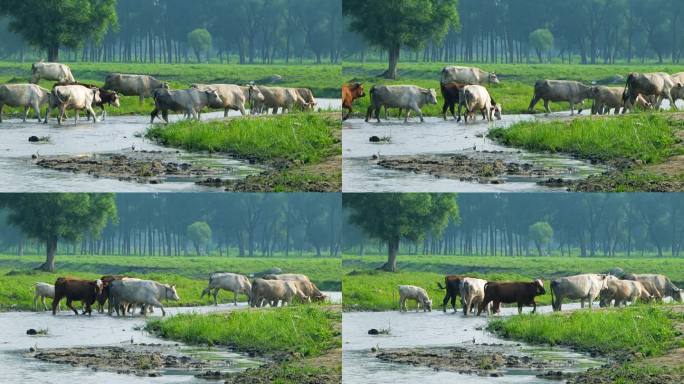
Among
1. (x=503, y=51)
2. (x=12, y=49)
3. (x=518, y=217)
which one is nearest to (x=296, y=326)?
(x=518, y=217)

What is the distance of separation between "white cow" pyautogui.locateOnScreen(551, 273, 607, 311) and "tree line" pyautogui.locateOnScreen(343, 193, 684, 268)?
815 inches

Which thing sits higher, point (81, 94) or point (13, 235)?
point (81, 94)

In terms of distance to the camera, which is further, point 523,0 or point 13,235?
point 523,0

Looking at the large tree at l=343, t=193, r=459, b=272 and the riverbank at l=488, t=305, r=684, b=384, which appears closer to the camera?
the riverbank at l=488, t=305, r=684, b=384

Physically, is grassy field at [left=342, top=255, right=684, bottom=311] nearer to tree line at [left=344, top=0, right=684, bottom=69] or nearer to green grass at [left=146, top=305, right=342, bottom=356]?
green grass at [left=146, top=305, right=342, bottom=356]

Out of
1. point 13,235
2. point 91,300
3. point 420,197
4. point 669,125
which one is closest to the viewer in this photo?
point 669,125

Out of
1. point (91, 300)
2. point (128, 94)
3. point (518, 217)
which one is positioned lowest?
point (518, 217)

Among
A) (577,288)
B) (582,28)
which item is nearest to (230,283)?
(577,288)

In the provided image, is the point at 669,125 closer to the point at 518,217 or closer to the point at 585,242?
the point at 585,242

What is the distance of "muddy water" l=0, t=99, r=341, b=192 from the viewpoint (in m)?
30.2

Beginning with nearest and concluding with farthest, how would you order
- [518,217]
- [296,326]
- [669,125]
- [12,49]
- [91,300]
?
[296,326] < [669,125] < [91,300] < [518,217] < [12,49]

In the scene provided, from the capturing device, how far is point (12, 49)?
4513 inches

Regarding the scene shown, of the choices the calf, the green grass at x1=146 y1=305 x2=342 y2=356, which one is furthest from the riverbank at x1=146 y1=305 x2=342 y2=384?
the calf

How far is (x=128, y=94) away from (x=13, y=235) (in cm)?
852
